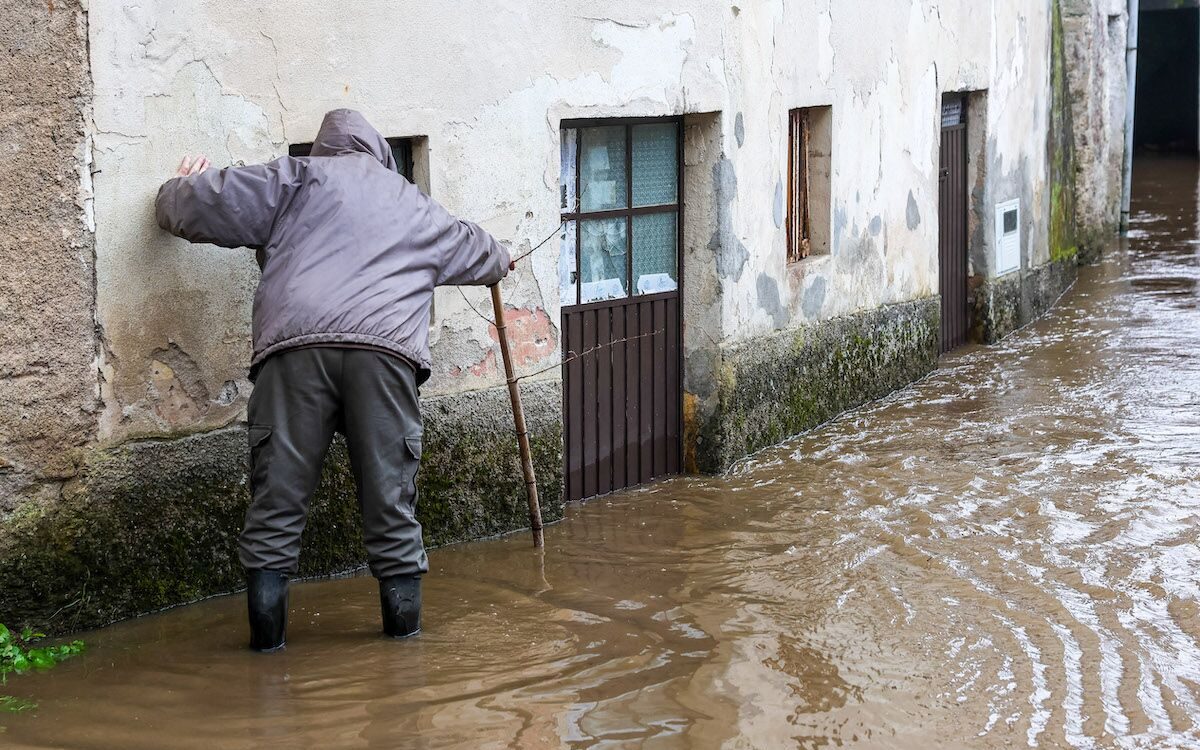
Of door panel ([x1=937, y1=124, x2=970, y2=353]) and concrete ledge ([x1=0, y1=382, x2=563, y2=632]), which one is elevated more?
door panel ([x1=937, y1=124, x2=970, y2=353])

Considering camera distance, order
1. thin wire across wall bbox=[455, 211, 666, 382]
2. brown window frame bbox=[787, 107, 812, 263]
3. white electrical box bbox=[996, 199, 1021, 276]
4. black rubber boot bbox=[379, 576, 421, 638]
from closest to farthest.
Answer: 1. black rubber boot bbox=[379, 576, 421, 638]
2. thin wire across wall bbox=[455, 211, 666, 382]
3. brown window frame bbox=[787, 107, 812, 263]
4. white electrical box bbox=[996, 199, 1021, 276]

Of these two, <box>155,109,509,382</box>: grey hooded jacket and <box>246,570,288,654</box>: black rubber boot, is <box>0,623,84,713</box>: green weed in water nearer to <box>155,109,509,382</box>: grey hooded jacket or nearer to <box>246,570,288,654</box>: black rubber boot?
<box>246,570,288,654</box>: black rubber boot

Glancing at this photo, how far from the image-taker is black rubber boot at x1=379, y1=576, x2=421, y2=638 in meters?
4.66

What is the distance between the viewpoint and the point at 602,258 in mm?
6895

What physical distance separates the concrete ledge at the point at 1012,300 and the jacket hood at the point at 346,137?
22.5ft

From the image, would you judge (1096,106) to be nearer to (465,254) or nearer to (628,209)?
(628,209)

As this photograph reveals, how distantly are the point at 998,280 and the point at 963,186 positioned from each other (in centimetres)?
79

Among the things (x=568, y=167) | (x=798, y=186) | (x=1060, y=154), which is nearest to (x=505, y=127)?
(x=568, y=167)

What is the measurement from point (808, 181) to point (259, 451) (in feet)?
15.2

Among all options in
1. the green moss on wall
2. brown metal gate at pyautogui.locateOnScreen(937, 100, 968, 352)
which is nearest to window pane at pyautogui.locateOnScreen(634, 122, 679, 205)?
brown metal gate at pyautogui.locateOnScreen(937, 100, 968, 352)

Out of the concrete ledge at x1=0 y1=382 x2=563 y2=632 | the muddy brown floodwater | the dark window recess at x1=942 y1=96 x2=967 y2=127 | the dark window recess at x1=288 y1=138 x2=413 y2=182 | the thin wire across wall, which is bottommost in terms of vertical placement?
the muddy brown floodwater

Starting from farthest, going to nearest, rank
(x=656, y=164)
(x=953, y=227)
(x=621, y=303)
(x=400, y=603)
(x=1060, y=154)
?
1. (x=1060, y=154)
2. (x=953, y=227)
3. (x=656, y=164)
4. (x=621, y=303)
5. (x=400, y=603)

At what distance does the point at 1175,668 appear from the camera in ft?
14.8

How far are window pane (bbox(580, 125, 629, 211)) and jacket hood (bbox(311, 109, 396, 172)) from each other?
74.3 inches
